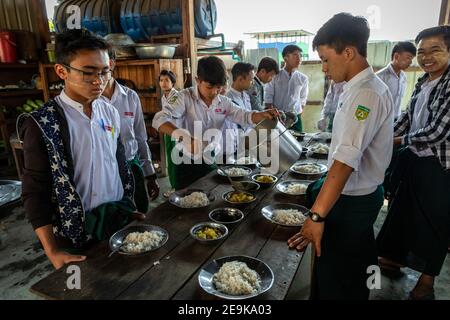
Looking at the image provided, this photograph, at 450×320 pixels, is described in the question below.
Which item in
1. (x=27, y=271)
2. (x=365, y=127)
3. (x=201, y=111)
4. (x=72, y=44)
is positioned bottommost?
(x=27, y=271)

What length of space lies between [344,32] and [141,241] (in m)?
1.43

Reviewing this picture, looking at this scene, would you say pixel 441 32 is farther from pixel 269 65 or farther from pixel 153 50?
pixel 153 50

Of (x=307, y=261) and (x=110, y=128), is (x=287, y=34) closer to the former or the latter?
(x=307, y=261)

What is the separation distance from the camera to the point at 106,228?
1659 millimetres

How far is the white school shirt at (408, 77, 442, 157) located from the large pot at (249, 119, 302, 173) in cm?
96

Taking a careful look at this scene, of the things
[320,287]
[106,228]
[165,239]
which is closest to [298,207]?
[320,287]

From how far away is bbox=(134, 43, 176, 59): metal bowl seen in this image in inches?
198

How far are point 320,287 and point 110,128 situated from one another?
161 centimetres

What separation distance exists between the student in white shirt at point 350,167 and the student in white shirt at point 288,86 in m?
3.95

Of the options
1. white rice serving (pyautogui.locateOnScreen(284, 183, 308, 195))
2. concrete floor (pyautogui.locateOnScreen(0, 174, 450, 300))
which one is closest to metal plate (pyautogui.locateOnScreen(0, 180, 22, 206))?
concrete floor (pyautogui.locateOnScreen(0, 174, 450, 300))

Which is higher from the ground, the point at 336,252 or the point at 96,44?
the point at 96,44

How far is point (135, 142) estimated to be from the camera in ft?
9.31

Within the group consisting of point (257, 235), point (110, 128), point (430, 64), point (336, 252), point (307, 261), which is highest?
point (430, 64)

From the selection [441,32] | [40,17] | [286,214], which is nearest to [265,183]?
[286,214]
